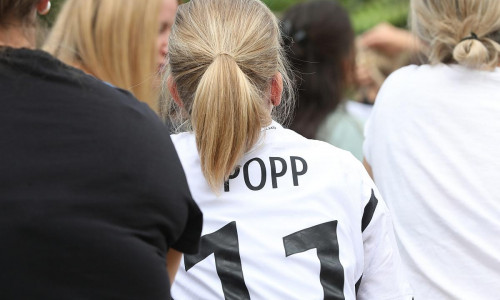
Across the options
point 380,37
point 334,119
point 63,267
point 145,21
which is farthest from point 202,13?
point 380,37

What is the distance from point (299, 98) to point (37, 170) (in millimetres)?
2532

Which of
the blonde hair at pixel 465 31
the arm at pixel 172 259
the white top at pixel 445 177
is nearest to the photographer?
the arm at pixel 172 259

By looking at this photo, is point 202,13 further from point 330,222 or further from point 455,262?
point 455,262

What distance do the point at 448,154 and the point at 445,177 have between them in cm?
8

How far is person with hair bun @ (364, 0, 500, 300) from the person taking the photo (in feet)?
9.16

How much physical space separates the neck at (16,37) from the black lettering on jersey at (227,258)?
2.71 feet

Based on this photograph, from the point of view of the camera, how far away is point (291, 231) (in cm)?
227

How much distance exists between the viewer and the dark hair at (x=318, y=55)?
13.1 ft

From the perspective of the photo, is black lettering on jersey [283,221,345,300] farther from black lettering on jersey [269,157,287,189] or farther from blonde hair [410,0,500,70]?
blonde hair [410,0,500,70]

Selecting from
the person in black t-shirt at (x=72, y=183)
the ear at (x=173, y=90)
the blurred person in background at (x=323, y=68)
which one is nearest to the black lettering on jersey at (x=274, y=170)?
the ear at (x=173, y=90)

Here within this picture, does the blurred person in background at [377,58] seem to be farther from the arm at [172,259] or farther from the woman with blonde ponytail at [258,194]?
the arm at [172,259]

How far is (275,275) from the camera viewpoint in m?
2.24

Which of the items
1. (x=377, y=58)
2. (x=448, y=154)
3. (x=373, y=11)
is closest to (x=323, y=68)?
(x=448, y=154)

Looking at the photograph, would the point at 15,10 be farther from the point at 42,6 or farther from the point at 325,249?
the point at 325,249
